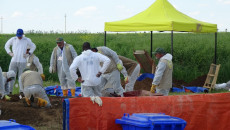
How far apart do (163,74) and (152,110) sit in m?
3.50

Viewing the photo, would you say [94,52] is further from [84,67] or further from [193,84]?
[193,84]

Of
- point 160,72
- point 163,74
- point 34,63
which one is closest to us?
point 160,72

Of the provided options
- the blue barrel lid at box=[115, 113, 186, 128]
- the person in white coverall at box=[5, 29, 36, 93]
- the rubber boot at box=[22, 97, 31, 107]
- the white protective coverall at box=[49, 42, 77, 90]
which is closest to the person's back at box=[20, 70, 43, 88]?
the rubber boot at box=[22, 97, 31, 107]

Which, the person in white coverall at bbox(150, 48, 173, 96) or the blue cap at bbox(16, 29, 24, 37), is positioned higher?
the blue cap at bbox(16, 29, 24, 37)

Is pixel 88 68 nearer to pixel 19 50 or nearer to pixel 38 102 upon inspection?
pixel 38 102

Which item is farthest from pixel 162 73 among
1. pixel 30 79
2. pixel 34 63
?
pixel 34 63

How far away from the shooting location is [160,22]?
14320 mm

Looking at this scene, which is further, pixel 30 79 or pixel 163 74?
pixel 163 74

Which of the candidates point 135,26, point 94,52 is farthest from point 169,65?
point 135,26

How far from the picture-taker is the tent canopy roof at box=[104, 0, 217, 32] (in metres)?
14.3

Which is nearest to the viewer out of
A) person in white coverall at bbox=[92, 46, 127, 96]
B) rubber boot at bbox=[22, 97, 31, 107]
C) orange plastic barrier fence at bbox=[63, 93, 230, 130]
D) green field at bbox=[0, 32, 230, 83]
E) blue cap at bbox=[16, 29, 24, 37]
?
orange plastic barrier fence at bbox=[63, 93, 230, 130]

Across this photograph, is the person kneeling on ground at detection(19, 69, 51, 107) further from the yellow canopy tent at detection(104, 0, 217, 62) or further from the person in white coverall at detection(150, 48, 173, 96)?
the yellow canopy tent at detection(104, 0, 217, 62)

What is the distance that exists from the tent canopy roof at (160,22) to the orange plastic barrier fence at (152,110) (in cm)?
639

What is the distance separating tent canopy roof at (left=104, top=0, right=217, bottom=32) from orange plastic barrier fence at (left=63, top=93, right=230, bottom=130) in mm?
6387
